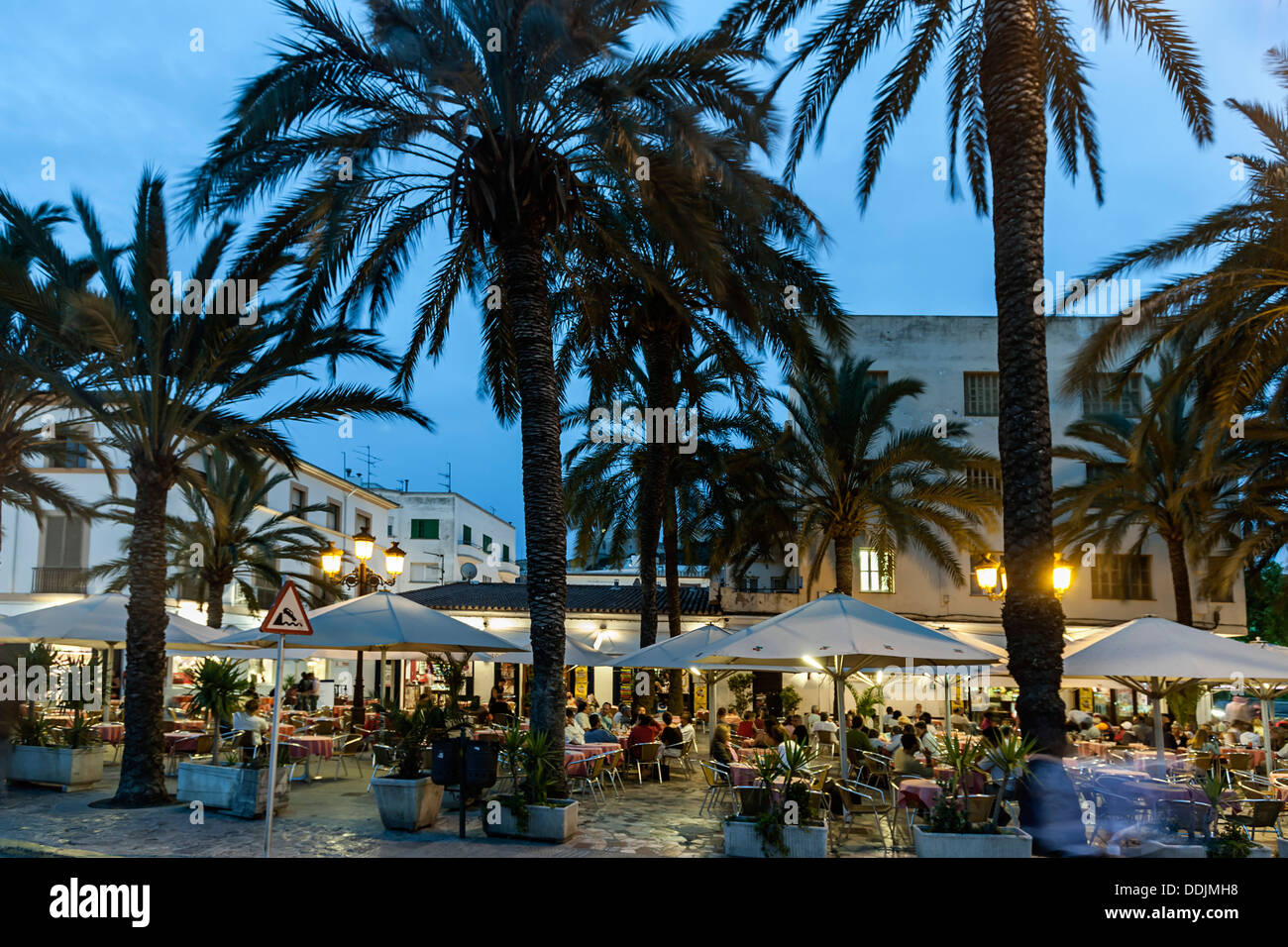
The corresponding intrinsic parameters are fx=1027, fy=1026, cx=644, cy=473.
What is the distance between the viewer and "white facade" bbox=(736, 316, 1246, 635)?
1325 inches

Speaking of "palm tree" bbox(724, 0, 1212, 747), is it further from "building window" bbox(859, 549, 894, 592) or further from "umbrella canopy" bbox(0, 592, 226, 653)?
"building window" bbox(859, 549, 894, 592)

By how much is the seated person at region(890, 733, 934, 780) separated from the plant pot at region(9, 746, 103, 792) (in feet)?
40.9

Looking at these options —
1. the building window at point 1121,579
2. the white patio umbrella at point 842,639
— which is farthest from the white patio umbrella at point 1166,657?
the building window at point 1121,579

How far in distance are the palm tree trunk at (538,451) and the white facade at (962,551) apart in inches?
790

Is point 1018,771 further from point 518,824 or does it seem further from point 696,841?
point 518,824

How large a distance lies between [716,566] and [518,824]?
697 inches

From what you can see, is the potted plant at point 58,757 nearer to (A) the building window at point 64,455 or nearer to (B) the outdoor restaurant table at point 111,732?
(B) the outdoor restaurant table at point 111,732

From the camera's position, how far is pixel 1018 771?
388 inches

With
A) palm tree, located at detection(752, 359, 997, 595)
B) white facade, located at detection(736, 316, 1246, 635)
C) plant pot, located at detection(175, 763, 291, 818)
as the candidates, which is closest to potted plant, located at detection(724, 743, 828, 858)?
plant pot, located at detection(175, 763, 291, 818)

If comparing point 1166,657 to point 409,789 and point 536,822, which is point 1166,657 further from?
point 409,789

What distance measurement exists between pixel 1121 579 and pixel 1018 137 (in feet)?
88.0

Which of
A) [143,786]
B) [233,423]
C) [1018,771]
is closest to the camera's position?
[1018,771]

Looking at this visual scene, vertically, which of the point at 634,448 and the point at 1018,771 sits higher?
the point at 634,448
